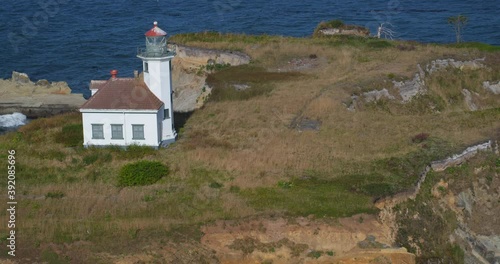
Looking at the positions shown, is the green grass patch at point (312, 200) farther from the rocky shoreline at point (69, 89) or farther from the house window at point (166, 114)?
the rocky shoreline at point (69, 89)

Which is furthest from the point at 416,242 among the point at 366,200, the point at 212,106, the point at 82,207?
the point at 212,106

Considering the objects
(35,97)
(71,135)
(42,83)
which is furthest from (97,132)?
(42,83)

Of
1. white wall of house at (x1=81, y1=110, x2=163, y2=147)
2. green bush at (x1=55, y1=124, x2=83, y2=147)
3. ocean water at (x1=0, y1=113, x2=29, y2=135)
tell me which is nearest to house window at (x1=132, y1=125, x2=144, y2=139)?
white wall of house at (x1=81, y1=110, x2=163, y2=147)

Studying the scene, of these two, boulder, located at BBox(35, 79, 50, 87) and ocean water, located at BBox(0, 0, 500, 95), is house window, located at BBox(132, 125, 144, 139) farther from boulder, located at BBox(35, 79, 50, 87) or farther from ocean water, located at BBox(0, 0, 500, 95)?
ocean water, located at BBox(0, 0, 500, 95)

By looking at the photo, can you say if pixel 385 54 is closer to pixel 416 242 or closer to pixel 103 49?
pixel 416 242

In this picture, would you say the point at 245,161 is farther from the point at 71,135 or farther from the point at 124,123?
the point at 71,135
